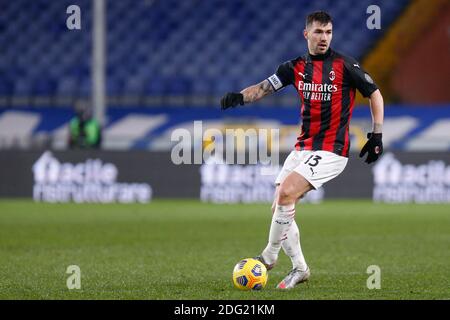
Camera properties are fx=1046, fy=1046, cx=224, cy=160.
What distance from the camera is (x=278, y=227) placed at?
8.24 m

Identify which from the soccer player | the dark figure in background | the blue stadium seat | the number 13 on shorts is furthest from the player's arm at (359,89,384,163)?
the blue stadium seat

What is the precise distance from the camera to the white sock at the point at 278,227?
8.19 meters

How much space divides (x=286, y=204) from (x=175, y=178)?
12.3 m

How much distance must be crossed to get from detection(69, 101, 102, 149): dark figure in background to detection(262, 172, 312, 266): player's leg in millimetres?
12884

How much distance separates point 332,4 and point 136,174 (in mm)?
9007

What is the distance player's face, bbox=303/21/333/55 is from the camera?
8.05m

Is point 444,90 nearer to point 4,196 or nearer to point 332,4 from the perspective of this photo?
point 332,4

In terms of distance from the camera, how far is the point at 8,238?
12.9 meters

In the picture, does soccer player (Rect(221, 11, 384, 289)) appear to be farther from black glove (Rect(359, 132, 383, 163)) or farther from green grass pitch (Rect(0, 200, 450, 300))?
green grass pitch (Rect(0, 200, 450, 300))

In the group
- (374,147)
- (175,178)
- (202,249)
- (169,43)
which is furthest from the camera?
(169,43)

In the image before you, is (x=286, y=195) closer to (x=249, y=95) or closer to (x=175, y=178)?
(x=249, y=95)

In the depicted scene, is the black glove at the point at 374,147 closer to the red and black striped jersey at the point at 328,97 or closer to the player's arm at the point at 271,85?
the red and black striped jersey at the point at 328,97

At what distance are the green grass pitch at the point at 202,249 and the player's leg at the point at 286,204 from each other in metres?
0.43

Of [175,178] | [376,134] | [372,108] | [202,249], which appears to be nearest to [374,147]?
[376,134]
